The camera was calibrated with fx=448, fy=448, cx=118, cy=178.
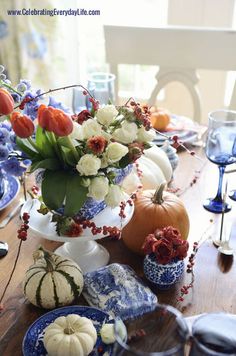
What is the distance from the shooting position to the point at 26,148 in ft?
2.88

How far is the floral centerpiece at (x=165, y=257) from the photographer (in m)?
0.91

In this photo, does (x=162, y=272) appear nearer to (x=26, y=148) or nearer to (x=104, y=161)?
(x=104, y=161)

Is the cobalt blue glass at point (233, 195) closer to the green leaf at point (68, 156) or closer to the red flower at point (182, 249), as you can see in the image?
the red flower at point (182, 249)

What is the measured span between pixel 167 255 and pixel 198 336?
1.19ft

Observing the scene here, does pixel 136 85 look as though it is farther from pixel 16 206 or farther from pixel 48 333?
pixel 48 333

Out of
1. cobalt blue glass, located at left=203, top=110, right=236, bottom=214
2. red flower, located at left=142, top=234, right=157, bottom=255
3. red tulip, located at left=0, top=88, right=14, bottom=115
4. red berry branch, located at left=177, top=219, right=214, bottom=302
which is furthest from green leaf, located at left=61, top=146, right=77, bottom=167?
cobalt blue glass, located at left=203, top=110, right=236, bottom=214

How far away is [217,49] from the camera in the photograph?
1.95 metres

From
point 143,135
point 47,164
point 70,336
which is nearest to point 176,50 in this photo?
point 143,135

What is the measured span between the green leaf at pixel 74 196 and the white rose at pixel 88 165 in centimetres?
3

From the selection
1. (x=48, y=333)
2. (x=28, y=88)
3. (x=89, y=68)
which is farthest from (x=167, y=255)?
(x=89, y=68)

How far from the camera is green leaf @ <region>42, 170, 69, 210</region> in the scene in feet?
2.77

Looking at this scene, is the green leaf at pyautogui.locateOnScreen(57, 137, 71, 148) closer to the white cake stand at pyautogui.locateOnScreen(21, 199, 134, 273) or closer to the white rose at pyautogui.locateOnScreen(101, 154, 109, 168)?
the white rose at pyautogui.locateOnScreen(101, 154, 109, 168)

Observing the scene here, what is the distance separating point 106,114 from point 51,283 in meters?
0.34

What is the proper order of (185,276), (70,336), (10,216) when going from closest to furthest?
(70,336)
(185,276)
(10,216)
